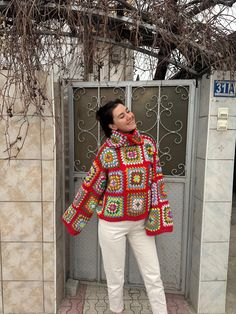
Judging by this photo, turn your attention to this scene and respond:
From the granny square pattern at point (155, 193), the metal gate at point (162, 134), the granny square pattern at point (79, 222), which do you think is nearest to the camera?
the granny square pattern at point (155, 193)

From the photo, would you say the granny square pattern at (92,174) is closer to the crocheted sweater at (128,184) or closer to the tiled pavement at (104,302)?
the crocheted sweater at (128,184)

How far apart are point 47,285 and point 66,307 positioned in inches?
11.9

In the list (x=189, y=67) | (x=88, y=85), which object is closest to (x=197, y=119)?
(x=189, y=67)

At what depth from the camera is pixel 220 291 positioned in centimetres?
224

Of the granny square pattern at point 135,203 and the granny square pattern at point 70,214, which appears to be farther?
the granny square pattern at point 70,214

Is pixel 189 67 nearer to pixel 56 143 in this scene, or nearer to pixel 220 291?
pixel 56 143

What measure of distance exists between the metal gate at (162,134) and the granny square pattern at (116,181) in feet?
1.95

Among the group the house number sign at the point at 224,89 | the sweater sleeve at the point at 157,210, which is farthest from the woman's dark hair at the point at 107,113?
the house number sign at the point at 224,89

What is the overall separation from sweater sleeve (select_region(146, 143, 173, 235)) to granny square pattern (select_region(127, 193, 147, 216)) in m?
0.09

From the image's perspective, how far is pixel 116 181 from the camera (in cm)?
183

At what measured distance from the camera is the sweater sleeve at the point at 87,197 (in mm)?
1910

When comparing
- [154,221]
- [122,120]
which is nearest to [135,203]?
[154,221]

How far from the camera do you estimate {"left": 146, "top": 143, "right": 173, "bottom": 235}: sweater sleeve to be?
1.88 metres

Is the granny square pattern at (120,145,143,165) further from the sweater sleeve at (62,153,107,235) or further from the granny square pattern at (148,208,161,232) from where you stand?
the granny square pattern at (148,208,161,232)
